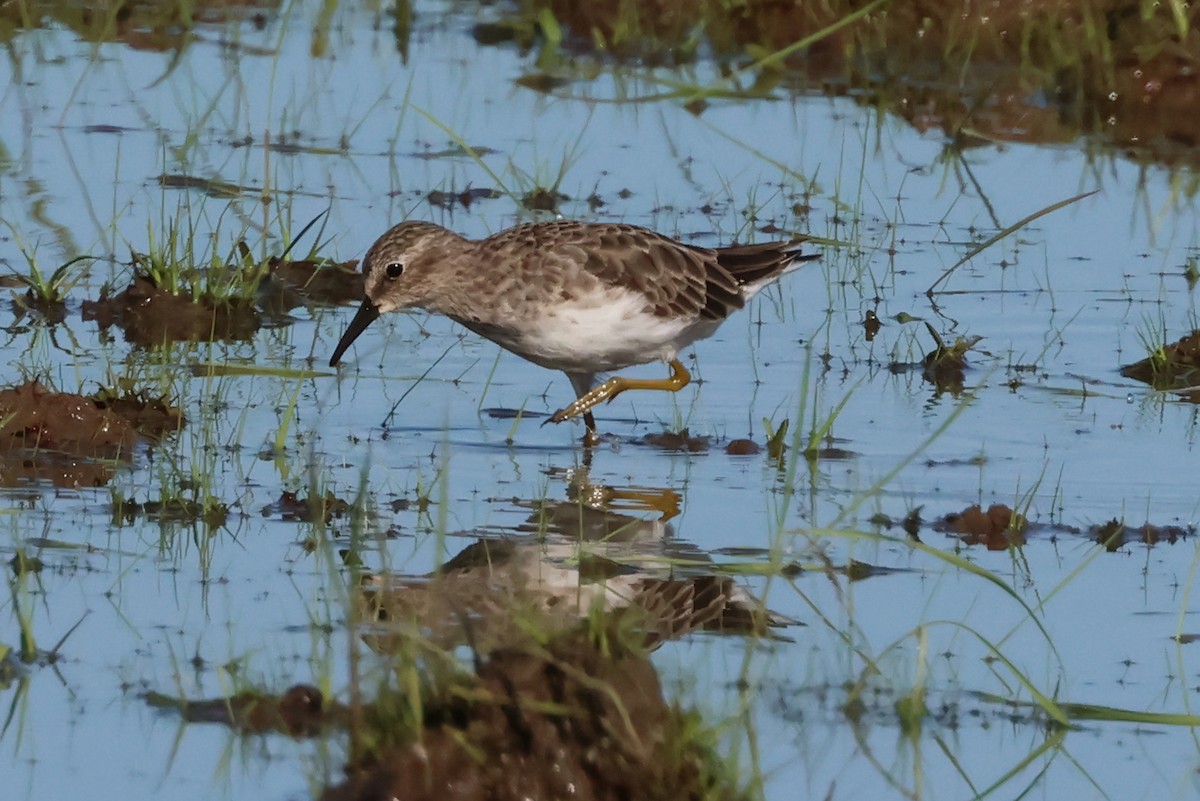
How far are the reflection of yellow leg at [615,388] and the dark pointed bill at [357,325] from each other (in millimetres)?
846

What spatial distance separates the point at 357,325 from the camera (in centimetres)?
947

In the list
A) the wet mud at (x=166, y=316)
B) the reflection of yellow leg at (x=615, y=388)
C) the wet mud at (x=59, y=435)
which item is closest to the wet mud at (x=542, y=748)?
the wet mud at (x=59, y=435)

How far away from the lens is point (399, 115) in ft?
45.5

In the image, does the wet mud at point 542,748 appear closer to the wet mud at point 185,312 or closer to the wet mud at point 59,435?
the wet mud at point 59,435

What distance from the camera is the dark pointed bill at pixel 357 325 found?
30.9 ft

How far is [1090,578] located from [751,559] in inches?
42.9

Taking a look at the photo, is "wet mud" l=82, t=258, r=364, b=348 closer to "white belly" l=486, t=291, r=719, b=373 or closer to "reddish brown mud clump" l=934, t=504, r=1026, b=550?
"white belly" l=486, t=291, r=719, b=373

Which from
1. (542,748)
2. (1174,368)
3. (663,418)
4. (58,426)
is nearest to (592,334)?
(663,418)

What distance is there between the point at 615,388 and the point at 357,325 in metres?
1.08

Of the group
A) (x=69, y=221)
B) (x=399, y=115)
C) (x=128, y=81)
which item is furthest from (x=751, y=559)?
(x=128, y=81)

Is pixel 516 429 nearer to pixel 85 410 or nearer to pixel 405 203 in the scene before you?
pixel 85 410

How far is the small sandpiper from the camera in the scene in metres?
9.16

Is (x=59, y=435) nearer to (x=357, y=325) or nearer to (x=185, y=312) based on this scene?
(x=357, y=325)

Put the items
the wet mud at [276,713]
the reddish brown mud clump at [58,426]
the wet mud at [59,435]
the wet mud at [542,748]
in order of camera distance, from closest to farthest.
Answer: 1. the wet mud at [542,748]
2. the wet mud at [276,713]
3. the wet mud at [59,435]
4. the reddish brown mud clump at [58,426]
